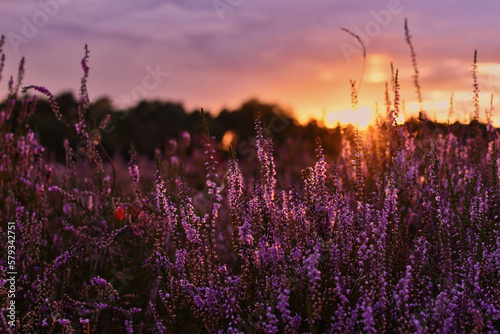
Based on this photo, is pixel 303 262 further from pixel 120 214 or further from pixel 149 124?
pixel 149 124

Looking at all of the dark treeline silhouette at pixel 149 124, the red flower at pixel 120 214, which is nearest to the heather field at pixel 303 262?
the red flower at pixel 120 214

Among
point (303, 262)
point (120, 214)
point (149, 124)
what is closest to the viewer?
point (303, 262)

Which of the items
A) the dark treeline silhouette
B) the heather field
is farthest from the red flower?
the dark treeline silhouette

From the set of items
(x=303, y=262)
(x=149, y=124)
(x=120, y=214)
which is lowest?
(x=303, y=262)

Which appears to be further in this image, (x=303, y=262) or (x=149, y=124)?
(x=149, y=124)

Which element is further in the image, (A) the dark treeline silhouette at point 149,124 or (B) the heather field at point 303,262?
(A) the dark treeline silhouette at point 149,124

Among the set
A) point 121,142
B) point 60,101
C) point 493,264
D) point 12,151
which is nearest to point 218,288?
point 493,264

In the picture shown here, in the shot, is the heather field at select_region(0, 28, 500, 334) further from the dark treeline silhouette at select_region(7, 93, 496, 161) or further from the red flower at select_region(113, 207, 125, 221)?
the dark treeline silhouette at select_region(7, 93, 496, 161)

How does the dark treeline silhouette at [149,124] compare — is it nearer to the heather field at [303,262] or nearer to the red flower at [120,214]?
the red flower at [120,214]

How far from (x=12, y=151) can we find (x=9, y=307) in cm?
188

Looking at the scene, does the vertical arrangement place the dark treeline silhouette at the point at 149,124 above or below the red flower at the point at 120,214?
above

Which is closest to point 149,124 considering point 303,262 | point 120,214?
point 120,214

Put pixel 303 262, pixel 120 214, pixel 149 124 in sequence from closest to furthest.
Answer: pixel 303 262, pixel 120 214, pixel 149 124

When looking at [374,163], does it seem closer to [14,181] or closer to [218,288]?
[218,288]
